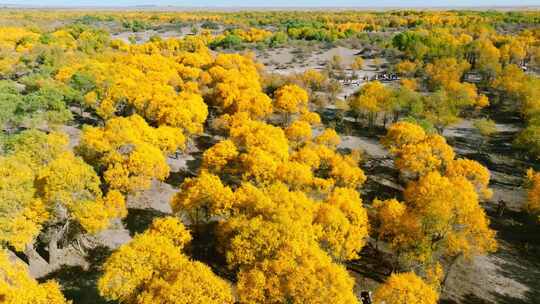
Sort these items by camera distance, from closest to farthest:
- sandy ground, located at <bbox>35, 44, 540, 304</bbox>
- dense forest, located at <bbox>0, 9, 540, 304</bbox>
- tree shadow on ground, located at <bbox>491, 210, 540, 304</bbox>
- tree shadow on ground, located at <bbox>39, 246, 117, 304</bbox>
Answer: dense forest, located at <bbox>0, 9, 540, 304</bbox> < tree shadow on ground, located at <bbox>39, 246, 117, 304</bbox> < sandy ground, located at <bbox>35, 44, 540, 304</bbox> < tree shadow on ground, located at <bbox>491, 210, 540, 304</bbox>

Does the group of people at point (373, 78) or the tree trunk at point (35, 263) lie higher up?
the group of people at point (373, 78)

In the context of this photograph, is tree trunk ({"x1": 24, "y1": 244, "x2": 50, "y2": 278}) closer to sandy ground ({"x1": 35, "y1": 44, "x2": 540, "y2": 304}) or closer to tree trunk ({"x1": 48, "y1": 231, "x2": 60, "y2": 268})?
tree trunk ({"x1": 48, "y1": 231, "x2": 60, "y2": 268})

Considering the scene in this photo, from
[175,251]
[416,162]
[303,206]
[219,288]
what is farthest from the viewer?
[416,162]

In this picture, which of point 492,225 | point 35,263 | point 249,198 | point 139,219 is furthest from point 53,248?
point 492,225

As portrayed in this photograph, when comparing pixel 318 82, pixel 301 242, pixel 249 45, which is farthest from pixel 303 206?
pixel 249 45

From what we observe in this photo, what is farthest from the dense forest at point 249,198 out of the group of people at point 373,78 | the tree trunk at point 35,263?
the group of people at point 373,78

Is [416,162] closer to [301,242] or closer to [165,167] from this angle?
[301,242]

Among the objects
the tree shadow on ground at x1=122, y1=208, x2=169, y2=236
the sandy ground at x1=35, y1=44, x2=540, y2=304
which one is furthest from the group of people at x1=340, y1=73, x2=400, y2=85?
the tree shadow on ground at x1=122, y1=208, x2=169, y2=236

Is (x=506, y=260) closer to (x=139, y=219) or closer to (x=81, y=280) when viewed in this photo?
(x=139, y=219)

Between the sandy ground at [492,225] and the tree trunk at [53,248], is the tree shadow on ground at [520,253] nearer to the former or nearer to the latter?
the sandy ground at [492,225]
